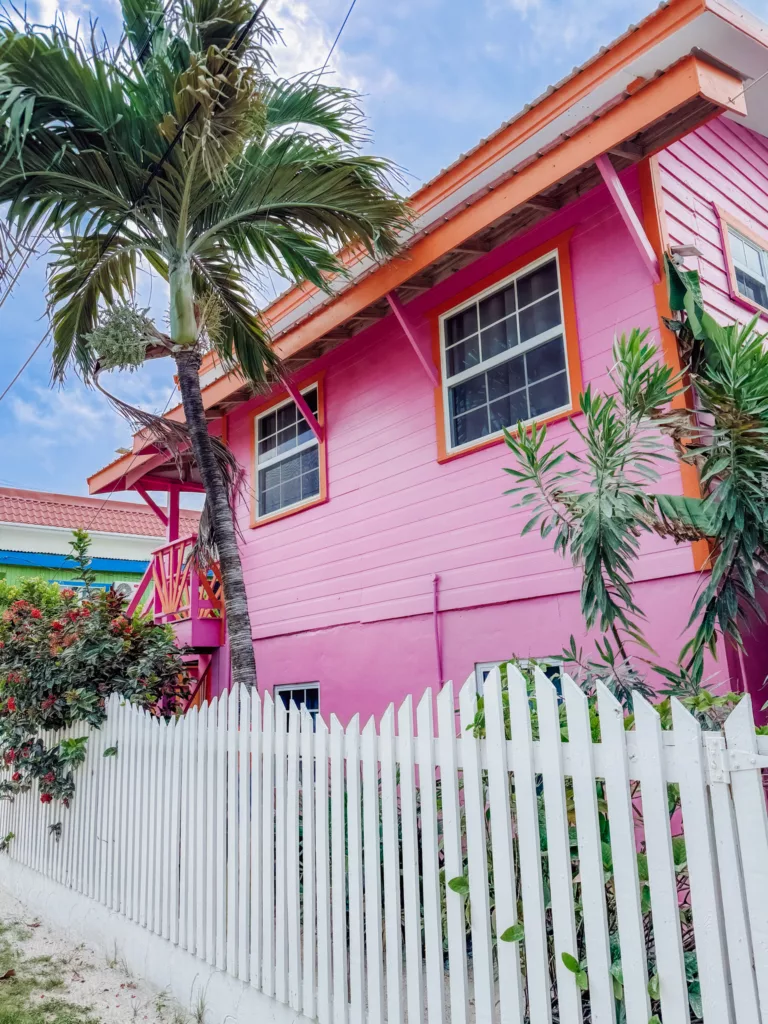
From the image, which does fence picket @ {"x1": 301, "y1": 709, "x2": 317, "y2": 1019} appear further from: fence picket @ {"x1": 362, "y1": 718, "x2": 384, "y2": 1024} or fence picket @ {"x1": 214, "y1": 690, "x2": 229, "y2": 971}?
fence picket @ {"x1": 214, "y1": 690, "x2": 229, "y2": 971}

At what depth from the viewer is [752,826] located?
2.06 m

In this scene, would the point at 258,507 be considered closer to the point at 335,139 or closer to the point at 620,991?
the point at 335,139

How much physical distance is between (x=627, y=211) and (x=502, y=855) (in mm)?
4067

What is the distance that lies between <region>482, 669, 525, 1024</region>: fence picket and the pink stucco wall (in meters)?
2.55

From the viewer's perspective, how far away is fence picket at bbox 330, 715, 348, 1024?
3.29 meters

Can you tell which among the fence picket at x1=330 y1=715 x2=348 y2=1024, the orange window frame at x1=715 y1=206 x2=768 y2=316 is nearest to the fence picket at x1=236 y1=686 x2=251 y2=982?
the fence picket at x1=330 y1=715 x2=348 y2=1024

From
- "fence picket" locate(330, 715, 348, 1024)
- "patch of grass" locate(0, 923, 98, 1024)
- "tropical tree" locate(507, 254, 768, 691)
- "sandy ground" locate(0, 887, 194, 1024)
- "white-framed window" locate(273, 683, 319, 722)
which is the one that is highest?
"tropical tree" locate(507, 254, 768, 691)

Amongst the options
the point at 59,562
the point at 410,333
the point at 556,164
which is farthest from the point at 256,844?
the point at 59,562

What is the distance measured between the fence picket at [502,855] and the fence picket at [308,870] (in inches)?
43.6

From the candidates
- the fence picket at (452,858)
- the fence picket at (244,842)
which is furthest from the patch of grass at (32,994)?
the fence picket at (452,858)

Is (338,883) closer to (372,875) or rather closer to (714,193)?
(372,875)

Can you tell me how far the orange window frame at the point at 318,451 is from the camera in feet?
26.8

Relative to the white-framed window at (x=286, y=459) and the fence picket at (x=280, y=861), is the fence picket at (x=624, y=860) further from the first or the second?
the white-framed window at (x=286, y=459)

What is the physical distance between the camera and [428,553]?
22.0 ft
